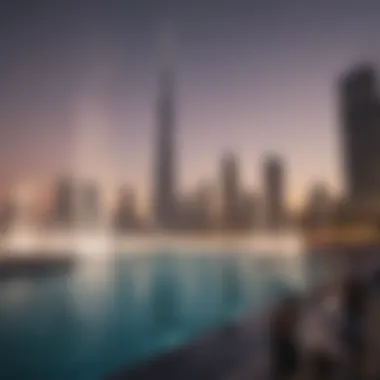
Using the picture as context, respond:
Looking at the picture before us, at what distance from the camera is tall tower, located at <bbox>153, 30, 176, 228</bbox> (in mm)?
1142

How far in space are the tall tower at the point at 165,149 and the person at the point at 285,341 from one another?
1.26 feet

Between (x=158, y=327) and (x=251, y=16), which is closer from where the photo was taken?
(x=158, y=327)

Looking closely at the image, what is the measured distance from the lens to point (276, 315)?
3.71 feet

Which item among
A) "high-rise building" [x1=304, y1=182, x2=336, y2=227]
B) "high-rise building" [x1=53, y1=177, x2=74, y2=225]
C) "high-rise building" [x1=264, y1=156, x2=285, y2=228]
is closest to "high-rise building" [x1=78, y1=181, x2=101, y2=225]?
"high-rise building" [x1=53, y1=177, x2=74, y2=225]

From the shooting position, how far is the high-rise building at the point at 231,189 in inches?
46.0

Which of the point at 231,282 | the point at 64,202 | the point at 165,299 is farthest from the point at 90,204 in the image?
the point at 231,282

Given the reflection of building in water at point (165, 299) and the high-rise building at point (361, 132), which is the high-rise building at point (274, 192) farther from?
the reflection of building in water at point (165, 299)

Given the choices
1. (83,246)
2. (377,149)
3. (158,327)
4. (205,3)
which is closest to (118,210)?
(83,246)

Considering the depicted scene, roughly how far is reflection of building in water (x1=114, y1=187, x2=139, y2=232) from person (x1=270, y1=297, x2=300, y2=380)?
1.51ft

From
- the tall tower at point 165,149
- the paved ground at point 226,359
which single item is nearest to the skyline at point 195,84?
the tall tower at point 165,149

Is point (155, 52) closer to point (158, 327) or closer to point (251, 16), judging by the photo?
point (251, 16)

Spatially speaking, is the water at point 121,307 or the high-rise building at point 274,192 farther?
the high-rise building at point 274,192

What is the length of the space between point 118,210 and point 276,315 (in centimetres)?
51

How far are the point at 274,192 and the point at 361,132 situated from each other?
0.31 m
